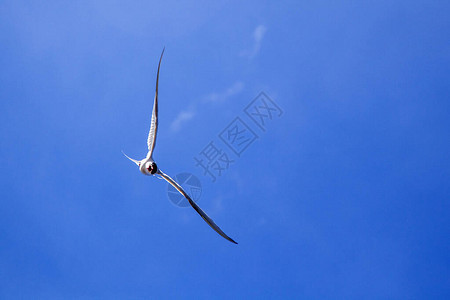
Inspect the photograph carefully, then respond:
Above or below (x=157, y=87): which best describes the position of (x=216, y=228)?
below

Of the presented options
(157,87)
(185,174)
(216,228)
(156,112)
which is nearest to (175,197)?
(185,174)

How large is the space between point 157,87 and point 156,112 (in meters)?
0.99

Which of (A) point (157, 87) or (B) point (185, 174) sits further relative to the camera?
(B) point (185, 174)

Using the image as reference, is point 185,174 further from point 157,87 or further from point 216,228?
point 157,87

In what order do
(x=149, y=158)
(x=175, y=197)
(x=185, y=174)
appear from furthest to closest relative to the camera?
1. (x=185, y=174)
2. (x=175, y=197)
3. (x=149, y=158)

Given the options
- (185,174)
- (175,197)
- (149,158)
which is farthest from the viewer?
(185,174)

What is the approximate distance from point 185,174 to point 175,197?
148 centimetres

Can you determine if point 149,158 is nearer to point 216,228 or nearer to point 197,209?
point 197,209

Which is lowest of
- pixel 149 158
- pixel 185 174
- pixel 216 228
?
pixel 216 228

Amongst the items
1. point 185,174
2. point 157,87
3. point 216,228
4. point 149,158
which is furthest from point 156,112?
point 216,228

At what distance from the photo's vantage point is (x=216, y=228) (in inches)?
511

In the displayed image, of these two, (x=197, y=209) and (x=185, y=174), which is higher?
(x=185, y=174)

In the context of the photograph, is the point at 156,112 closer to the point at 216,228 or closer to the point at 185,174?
the point at 185,174

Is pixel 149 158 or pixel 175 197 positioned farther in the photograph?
pixel 175 197
